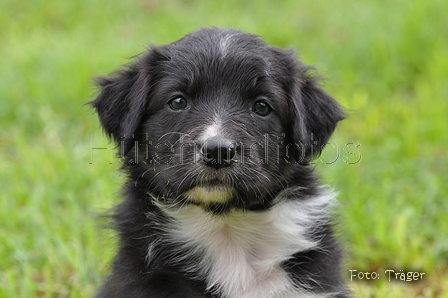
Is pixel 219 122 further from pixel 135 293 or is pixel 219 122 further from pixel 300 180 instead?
pixel 135 293

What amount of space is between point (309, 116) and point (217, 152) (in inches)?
39.3

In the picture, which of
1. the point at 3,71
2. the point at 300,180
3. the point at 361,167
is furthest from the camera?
the point at 3,71

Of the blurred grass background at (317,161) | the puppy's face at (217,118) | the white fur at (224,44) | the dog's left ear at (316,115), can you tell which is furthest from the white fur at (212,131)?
the blurred grass background at (317,161)

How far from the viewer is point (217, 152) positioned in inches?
132

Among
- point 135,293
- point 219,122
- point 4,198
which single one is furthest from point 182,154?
point 4,198

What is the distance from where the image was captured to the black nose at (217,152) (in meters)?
3.35

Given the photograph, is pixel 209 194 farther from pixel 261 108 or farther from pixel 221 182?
pixel 261 108

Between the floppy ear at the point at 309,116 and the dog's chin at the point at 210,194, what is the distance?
2.13 feet

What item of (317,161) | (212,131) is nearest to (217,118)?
(212,131)

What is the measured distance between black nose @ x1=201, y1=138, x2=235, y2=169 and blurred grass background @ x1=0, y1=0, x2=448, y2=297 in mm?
1247

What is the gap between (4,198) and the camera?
6.11 metres

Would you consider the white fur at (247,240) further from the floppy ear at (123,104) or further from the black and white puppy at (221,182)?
the floppy ear at (123,104)

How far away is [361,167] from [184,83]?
3.45 m

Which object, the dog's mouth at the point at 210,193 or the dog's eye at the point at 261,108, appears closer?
the dog's mouth at the point at 210,193
